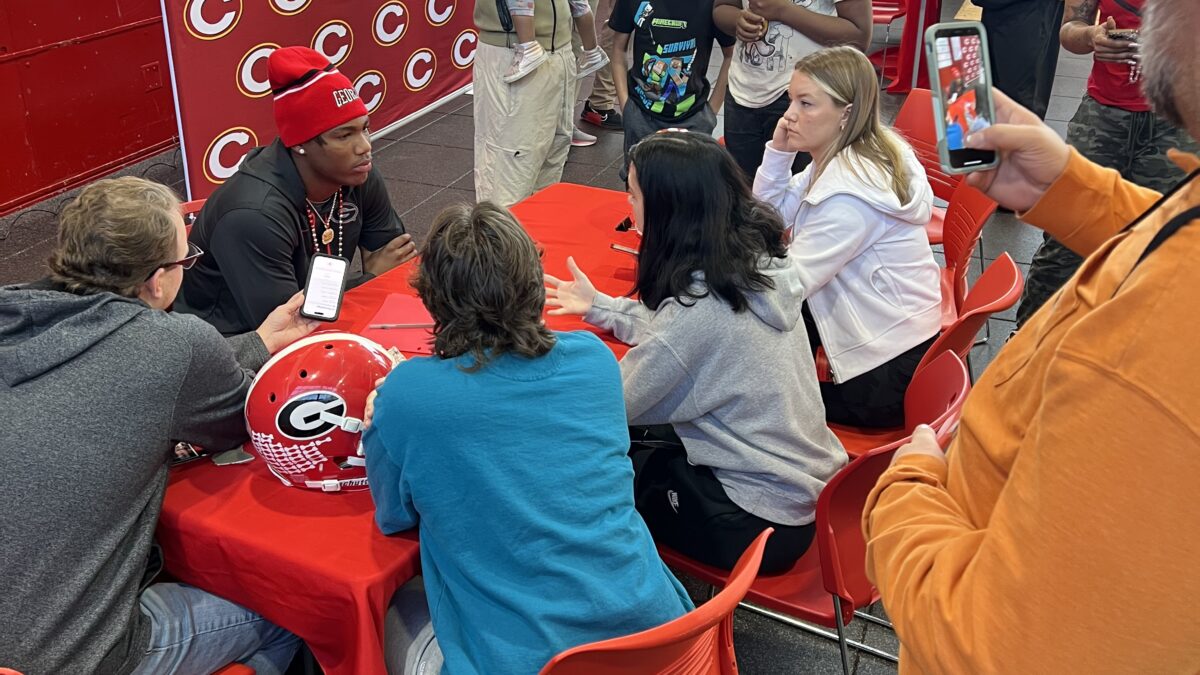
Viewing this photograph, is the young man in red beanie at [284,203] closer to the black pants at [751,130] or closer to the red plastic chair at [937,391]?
the red plastic chair at [937,391]

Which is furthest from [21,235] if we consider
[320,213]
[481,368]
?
[481,368]

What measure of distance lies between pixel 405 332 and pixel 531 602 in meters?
0.97

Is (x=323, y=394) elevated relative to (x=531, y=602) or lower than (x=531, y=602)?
elevated

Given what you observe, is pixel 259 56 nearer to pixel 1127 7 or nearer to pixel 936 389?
pixel 1127 7

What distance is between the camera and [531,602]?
62.3 inches

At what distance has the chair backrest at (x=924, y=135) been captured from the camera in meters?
3.89

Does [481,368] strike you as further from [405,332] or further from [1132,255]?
[1132,255]

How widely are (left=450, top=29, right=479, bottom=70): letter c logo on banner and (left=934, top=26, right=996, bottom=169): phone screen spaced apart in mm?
5916

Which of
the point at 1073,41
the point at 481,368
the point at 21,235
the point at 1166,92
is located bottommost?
the point at 21,235

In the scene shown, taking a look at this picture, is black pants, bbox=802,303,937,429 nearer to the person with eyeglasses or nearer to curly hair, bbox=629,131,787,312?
curly hair, bbox=629,131,787,312

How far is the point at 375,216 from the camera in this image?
297 centimetres

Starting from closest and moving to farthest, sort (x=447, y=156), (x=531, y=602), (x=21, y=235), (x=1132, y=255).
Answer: (x=1132, y=255)
(x=531, y=602)
(x=21, y=235)
(x=447, y=156)

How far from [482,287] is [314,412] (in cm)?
41

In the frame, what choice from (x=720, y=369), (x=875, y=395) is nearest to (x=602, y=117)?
(x=875, y=395)
